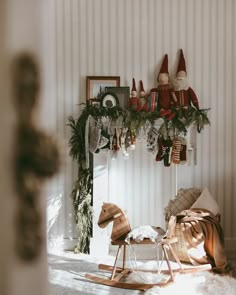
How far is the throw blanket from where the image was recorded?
3.77 metres

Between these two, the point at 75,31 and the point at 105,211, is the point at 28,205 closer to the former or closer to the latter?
the point at 105,211

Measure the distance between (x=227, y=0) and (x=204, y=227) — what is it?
8.39ft

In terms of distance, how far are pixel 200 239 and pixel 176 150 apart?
0.89 meters

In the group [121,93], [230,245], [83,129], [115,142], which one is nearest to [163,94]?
[121,93]

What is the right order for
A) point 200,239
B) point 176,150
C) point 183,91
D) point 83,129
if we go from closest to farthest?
point 200,239 < point 176,150 < point 83,129 < point 183,91

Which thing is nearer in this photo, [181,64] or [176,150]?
[176,150]

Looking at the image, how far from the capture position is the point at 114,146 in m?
4.23

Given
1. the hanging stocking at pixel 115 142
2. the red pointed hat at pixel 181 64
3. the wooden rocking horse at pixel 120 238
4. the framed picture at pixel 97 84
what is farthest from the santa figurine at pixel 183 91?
the wooden rocking horse at pixel 120 238

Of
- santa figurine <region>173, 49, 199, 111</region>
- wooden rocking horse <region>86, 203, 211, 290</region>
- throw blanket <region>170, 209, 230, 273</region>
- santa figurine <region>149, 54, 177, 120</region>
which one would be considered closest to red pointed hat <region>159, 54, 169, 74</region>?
santa figurine <region>149, 54, 177, 120</region>

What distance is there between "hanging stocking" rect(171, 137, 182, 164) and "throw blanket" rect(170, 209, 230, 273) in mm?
553

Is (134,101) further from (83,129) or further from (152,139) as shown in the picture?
(83,129)

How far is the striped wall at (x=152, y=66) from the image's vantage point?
457 cm

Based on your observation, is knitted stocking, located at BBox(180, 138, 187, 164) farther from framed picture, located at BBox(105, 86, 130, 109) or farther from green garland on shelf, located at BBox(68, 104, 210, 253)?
framed picture, located at BBox(105, 86, 130, 109)

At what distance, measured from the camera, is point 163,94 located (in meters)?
4.39
